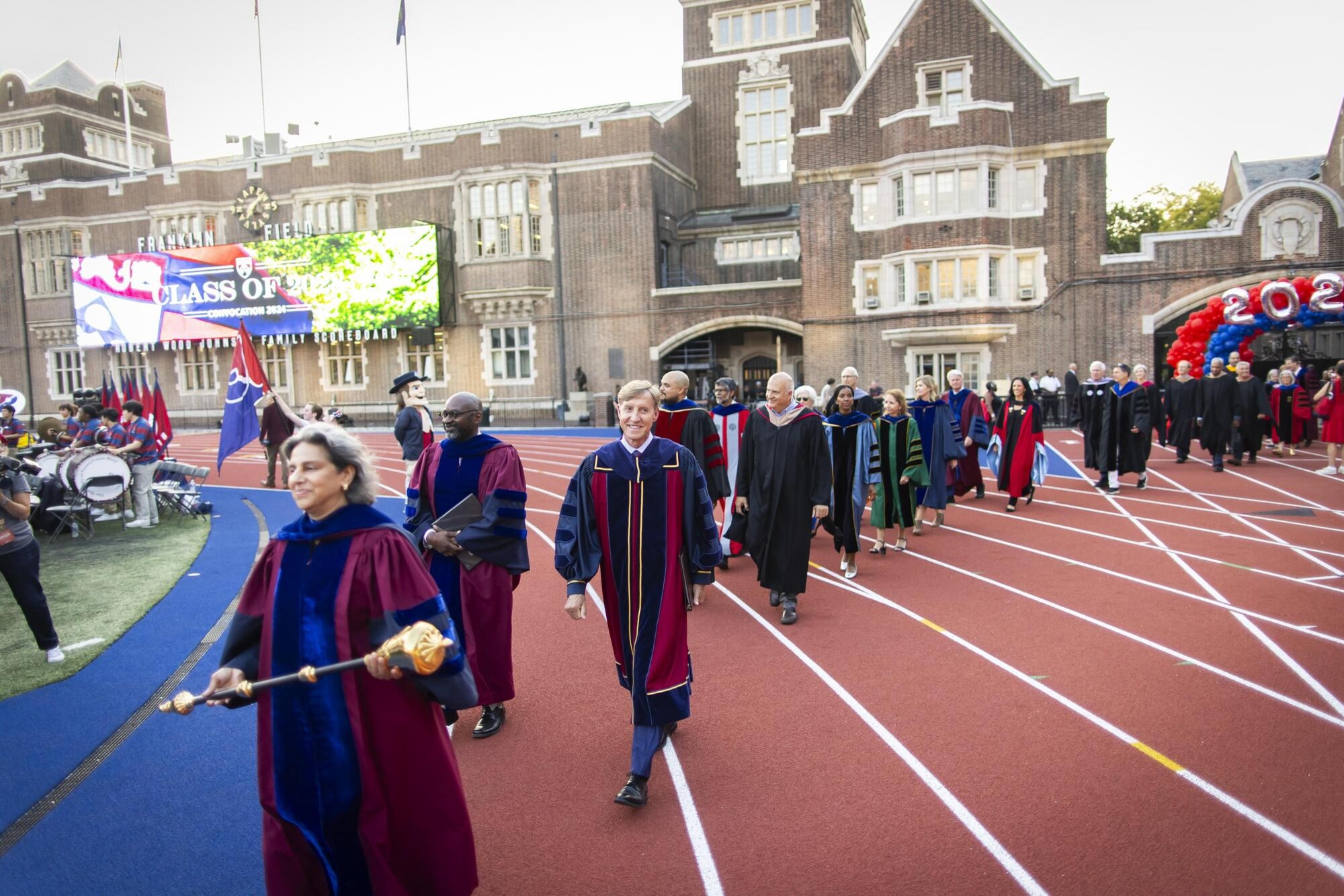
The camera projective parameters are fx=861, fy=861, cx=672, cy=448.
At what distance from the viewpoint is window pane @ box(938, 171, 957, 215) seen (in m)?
23.8

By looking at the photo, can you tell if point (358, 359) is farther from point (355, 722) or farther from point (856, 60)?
point (355, 722)

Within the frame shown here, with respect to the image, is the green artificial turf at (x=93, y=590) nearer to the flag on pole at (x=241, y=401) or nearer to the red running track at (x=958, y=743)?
the flag on pole at (x=241, y=401)

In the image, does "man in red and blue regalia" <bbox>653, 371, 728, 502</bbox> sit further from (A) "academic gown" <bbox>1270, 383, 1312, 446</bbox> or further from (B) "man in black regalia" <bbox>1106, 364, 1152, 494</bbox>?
(A) "academic gown" <bbox>1270, 383, 1312, 446</bbox>

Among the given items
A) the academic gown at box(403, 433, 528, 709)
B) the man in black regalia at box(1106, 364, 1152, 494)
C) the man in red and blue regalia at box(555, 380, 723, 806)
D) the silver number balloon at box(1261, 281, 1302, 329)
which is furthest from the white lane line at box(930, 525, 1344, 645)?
the silver number balloon at box(1261, 281, 1302, 329)

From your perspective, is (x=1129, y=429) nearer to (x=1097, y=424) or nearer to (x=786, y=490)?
(x=1097, y=424)

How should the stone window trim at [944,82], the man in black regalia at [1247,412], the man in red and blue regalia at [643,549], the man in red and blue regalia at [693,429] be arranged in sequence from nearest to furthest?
the man in red and blue regalia at [643,549], the man in red and blue regalia at [693,429], the man in black regalia at [1247,412], the stone window trim at [944,82]

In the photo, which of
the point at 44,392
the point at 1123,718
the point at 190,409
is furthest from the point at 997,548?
the point at 44,392

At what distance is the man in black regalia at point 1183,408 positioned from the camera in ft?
52.3

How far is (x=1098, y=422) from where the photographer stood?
531 inches

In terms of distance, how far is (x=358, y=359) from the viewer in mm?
32469

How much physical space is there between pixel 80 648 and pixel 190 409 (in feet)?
102

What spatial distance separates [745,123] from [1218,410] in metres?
21.9

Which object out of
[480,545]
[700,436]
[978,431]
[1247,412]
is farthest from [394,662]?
[1247,412]

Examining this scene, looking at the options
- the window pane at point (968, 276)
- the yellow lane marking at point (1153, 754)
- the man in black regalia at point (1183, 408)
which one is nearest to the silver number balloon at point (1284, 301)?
the man in black regalia at point (1183, 408)
